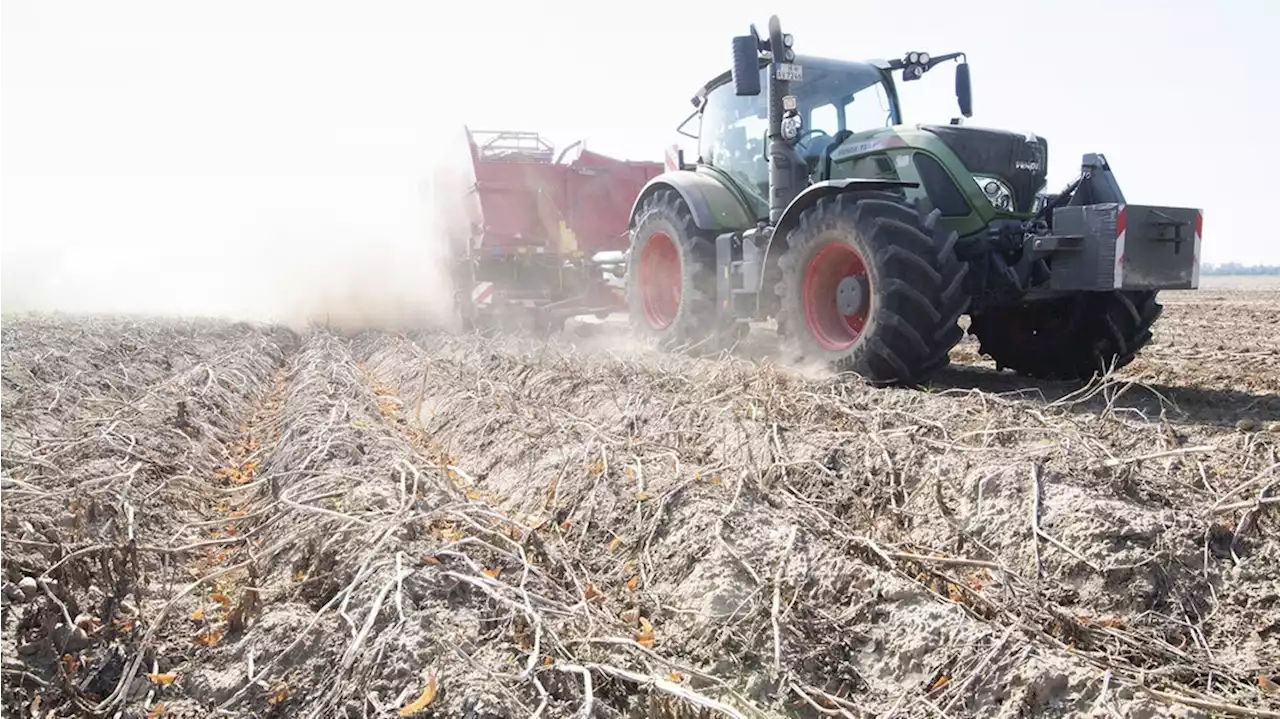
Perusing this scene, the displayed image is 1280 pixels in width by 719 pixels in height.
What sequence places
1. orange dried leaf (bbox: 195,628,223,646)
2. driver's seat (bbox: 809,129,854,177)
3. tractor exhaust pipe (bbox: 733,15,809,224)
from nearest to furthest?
1. orange dried leaf (bbox: 195,628,223,646)
2. tractor exhaust pipe (bbox: 733,15,809,224)
3. driver's seat (bbox: 809,129,854,177)

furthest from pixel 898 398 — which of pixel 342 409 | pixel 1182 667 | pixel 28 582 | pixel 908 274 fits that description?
pixel 28 582

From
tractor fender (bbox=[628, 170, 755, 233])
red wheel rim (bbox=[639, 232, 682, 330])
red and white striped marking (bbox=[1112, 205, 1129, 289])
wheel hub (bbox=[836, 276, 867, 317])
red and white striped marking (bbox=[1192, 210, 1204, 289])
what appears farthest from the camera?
red wheel rim (bbox=[639, 232, 682, 330])

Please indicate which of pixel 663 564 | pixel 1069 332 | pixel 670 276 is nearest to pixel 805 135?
pixel 670 276

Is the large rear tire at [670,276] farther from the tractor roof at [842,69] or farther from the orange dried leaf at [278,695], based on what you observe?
the orange dried leaf at [278,695]

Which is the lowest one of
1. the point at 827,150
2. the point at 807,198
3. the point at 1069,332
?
the point at 1069,332

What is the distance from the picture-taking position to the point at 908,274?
5.09 metres

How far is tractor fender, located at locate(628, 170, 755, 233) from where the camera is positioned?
6988 mm

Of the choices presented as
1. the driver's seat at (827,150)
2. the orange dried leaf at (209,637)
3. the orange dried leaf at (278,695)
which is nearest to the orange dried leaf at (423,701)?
the orange dried leaf at (278,695)

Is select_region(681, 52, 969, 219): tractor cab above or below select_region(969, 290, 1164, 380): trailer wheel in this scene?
above

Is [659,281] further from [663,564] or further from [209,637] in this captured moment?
[209,637]

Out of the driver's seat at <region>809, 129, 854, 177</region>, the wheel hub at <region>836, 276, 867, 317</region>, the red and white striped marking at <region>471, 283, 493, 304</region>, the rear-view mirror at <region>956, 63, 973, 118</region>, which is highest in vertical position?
the rear-view mirror at <region>956, 63, 973, 118</region>

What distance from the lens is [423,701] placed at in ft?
5.95

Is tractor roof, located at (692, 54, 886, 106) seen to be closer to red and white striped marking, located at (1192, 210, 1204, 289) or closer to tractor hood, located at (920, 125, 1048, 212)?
tractor hood, located at (920, 125, 1048, 212)

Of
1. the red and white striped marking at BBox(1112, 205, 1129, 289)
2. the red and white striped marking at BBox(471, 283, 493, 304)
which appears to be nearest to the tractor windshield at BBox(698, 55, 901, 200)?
the red and white striped marking at BBox(1112, 205, 1129, 289)
